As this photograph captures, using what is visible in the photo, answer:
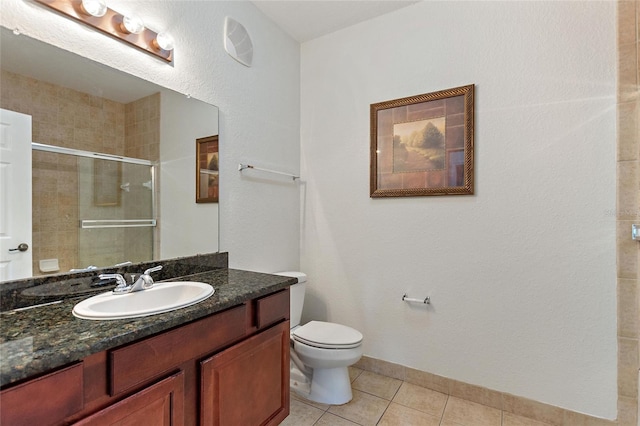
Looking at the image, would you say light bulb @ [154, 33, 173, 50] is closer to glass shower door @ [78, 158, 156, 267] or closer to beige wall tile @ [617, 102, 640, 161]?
glass shower door @ [78, 158, 156, 267]

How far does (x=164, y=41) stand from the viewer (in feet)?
4.97

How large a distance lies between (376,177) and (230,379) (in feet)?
5.23

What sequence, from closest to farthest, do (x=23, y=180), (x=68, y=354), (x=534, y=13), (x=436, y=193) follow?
(x=68, y=354) → (x=23, y=180) → (x=534, y=13) → (x=436, y=193)

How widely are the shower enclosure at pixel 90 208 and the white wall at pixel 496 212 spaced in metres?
1.36

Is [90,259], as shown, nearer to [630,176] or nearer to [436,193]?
[436,193]

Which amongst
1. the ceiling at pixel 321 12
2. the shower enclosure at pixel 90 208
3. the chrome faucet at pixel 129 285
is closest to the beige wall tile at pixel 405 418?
the chrome faucet at pixel 129 285

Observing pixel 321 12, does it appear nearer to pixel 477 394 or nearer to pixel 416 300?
pixel 416 300

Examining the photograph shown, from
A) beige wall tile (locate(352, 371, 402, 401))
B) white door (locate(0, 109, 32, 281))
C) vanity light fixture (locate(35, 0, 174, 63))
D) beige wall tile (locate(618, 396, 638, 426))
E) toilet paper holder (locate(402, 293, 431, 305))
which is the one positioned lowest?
beige wall tile (locate(352, 371, 402, 401))

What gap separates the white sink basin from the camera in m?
0.99

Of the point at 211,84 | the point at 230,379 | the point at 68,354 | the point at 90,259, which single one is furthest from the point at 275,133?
the point at 68,354

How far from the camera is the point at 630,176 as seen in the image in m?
1.56

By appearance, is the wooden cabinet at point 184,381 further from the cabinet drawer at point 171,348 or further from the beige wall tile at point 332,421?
the beige wall tile at point 332,421

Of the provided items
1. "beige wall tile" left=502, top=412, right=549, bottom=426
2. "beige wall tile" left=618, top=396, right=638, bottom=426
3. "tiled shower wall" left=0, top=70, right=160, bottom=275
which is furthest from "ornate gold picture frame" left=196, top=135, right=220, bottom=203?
"beige wall tile" left=618, top=396, right=638, bottom=426

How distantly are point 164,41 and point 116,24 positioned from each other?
20cm
